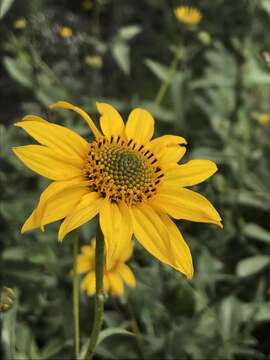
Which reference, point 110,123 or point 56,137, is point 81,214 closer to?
point 56,137

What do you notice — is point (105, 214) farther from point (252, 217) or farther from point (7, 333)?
point (252, 217)

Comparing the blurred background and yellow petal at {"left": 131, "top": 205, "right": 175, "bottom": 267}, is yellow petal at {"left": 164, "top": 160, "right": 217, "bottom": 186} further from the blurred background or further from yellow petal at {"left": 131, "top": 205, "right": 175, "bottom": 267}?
the blurred background

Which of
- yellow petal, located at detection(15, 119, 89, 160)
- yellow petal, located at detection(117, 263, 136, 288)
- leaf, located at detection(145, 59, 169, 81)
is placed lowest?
yellow petal, located at detection(117, 263, 136, 288)

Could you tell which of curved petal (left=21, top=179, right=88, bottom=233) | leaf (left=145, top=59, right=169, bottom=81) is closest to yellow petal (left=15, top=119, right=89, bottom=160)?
curved petal (left=21, top=179, right=88, bottom=233)

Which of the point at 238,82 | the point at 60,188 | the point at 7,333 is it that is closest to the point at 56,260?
the point at 7,333

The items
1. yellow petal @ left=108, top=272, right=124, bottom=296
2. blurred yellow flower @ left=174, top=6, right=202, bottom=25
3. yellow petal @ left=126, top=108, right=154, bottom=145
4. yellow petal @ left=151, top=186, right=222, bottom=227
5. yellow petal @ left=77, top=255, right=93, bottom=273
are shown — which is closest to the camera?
yellow petal @ left=151, top=186, right=222, bottom=227

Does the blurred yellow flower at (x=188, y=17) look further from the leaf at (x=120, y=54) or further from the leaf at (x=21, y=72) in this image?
the leaf at (x=21, y=72)

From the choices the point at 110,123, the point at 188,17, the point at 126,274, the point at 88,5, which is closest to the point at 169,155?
the point at 110,123
